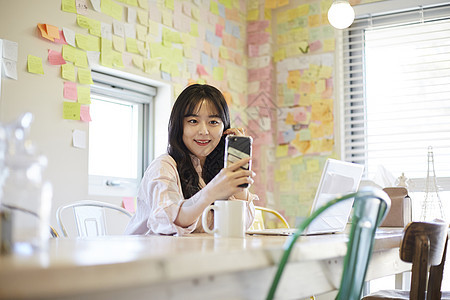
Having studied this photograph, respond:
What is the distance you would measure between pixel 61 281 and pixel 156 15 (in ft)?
8.87

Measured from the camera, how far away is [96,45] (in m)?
2.76

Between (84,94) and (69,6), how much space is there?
40 cm

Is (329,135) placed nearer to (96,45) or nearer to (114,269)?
(96,45)

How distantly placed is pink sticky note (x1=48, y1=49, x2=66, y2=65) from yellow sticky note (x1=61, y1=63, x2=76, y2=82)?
0.02 m

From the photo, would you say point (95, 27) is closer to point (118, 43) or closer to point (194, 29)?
point (118, 43)

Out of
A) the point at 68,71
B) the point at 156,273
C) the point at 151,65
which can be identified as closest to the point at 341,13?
the point at 151,65

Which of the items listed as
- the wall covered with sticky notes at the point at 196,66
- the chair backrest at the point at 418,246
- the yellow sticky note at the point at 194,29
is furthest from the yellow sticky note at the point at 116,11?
the chair backrest at the point at 418,246

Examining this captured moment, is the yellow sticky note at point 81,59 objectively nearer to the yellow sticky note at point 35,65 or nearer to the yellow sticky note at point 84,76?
the yellow sticky note at point 84,76

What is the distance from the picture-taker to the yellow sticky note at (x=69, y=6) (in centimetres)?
261

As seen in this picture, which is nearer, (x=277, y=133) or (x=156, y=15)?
(x=156, y=15)

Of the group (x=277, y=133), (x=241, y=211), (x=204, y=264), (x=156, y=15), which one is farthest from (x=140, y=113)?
(x=204, y=264)

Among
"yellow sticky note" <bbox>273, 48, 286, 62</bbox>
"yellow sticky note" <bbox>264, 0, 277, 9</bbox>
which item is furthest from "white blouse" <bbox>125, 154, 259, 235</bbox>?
"yellow sticky note" <bbox>264, 0, 277, 9</bbox>

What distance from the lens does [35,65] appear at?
246cm

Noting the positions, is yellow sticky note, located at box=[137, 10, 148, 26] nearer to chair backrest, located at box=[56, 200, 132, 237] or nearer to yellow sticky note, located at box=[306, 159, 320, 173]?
chair backrest, located at box=[56, 200, 132, 237]
